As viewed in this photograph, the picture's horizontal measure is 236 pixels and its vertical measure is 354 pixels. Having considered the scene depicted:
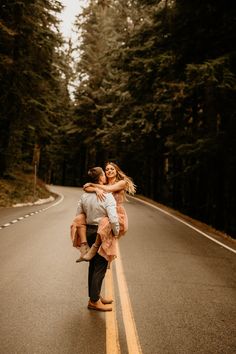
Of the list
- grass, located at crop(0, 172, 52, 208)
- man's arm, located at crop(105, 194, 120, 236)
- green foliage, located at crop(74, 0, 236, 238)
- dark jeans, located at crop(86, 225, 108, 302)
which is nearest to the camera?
man's arm, located at crop(105, 194, 120, 236)

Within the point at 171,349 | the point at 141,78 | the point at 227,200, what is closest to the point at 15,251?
the point at 171,349

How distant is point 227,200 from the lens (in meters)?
21.2

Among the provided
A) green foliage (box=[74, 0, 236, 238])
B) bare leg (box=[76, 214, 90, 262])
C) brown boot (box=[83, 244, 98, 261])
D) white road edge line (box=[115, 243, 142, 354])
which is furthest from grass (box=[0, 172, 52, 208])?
brown boot (box=[83, 244, 98, 261])

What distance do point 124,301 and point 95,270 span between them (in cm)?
82

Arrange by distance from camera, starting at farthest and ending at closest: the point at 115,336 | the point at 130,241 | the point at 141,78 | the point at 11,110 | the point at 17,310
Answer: the point at 11,110 < the point at 141,78 < the point at 130,241 < the point at 17,310 < the point at 115,336

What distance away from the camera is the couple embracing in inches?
212

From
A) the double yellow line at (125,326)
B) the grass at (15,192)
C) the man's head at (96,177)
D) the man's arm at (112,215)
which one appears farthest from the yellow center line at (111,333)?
the grass at (15,192)

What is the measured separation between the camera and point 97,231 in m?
5.44

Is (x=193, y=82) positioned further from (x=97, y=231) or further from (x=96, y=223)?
(x=97, y=231)

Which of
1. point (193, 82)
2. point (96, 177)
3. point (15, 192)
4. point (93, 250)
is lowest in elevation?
point (15, 192)

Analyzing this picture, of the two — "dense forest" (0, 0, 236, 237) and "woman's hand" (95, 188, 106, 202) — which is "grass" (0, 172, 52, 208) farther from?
"woman's hand" (95, 188, 106, 202)

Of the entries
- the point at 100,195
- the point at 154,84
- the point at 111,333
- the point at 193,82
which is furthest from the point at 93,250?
the point at 154,84

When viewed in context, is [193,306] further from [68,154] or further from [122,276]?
[68,154]

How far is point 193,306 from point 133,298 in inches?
35.8
